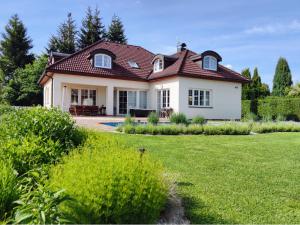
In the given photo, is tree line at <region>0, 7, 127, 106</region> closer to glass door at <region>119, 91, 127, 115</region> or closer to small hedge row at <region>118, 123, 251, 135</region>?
glass door at <region>119, 91, 127, 115</region>

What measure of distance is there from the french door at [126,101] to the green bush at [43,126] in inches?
817

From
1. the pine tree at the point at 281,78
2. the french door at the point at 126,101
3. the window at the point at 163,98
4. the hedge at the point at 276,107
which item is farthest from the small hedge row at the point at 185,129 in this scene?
the pine tree at the point at 281,78

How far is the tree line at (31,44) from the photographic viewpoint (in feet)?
121

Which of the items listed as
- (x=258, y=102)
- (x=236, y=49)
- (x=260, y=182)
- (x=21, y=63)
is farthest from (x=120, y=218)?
(x=21, y=63)

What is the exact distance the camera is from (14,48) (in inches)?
1774

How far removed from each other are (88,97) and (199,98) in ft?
30.6

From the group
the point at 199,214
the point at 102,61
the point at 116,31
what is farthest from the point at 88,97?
the point at 116,31

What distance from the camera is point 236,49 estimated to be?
796 inches

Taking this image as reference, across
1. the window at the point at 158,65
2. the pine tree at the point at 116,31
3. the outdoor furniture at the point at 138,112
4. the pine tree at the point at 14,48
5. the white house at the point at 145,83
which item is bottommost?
the outdoor furniture at the point at 138,112

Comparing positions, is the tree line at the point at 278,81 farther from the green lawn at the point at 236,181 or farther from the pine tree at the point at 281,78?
the green lawn at the point at 236,181

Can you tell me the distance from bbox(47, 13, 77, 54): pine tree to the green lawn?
39.4 metres

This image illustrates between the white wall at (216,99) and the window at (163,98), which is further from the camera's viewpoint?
the window at (163,98)

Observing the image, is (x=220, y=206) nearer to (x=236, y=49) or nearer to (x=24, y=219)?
(x=24, y=219)

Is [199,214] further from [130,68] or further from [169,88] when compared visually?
[130,68]
